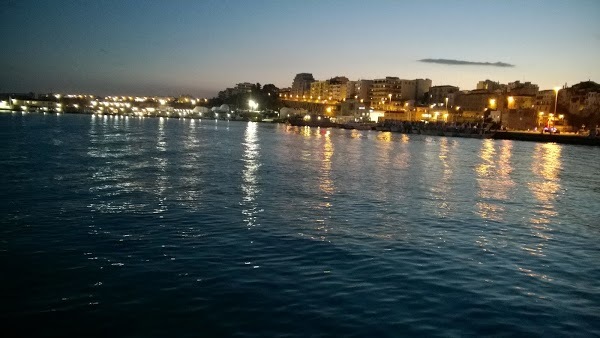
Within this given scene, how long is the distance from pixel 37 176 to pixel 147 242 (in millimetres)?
12766

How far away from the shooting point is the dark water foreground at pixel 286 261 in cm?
744

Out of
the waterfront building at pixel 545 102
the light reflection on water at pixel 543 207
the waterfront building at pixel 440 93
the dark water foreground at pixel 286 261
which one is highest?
the waterfront building at pixel 440 93

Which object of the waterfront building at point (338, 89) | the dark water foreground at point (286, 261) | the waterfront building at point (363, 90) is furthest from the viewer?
the waterfront building at point (338, 89)

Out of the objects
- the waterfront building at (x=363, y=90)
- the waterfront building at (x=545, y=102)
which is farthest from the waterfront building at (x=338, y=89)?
the waterfront building at (x=545, y=102)

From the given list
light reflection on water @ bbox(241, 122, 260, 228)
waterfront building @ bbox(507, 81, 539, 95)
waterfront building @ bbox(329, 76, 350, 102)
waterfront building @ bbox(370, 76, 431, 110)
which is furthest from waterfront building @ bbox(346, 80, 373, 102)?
light reflection on water @ bbox(241, 122, 260, 228)

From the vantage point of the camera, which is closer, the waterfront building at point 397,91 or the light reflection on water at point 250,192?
the light reflection on water at point 250,192

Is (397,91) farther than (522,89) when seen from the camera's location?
Yes

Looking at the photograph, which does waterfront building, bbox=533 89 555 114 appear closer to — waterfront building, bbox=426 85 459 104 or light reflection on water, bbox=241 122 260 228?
waterfront building, bbox=426 85 459 104

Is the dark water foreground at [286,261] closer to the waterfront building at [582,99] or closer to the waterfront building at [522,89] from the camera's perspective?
the waterfront building at [582,99]

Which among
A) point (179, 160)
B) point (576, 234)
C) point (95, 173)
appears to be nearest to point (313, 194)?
point (576, 234)

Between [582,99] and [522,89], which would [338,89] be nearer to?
[522,89]

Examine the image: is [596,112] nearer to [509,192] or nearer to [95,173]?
[509,192]

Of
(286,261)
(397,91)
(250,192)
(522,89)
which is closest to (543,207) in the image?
(250,192)

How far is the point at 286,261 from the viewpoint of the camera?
33.8 feet
